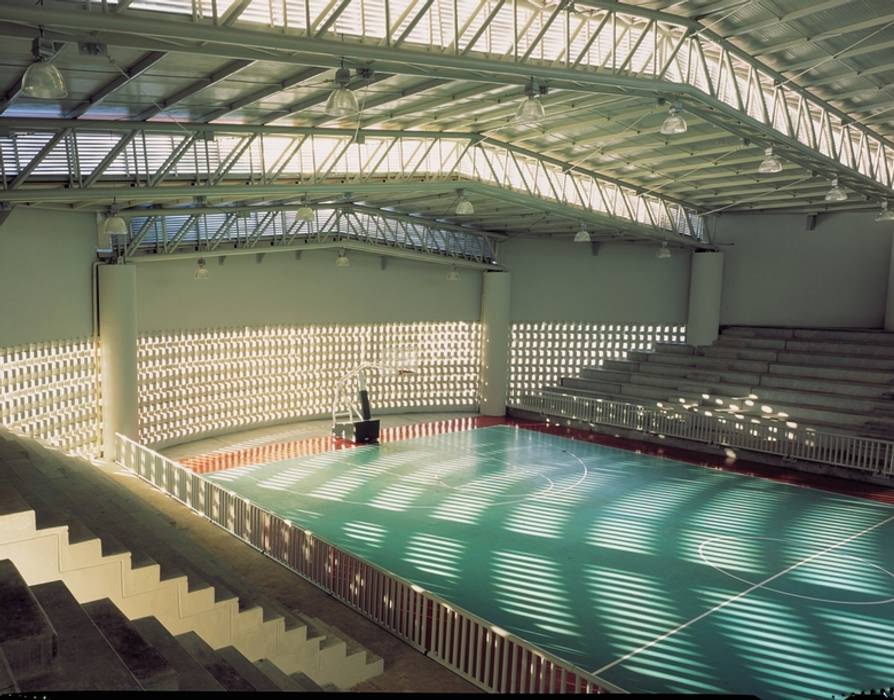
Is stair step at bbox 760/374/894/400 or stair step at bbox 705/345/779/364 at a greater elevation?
stair step at bbox 705/345/779/364

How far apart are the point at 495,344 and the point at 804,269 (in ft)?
47.4

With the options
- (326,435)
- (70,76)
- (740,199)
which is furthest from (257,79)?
(740,199)

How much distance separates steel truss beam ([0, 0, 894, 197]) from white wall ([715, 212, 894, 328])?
13664 millimetres

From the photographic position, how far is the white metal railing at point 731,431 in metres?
23.7

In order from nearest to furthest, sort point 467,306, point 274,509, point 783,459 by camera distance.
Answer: point 274,509 < point 783,459 < point 467,306

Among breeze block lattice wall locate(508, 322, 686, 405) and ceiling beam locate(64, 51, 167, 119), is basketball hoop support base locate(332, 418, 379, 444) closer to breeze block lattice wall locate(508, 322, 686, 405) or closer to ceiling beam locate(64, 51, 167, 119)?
breeze block lattice wall locate(508, 322, 686, 405)

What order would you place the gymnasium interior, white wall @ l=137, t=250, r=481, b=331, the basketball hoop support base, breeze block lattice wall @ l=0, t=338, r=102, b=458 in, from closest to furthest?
the gymnasium interior → breeze block lattice wall @ l=0, t=338, r=102, b=458 → white wall @ l=137, t=250, r=481, b=331 → the basketball hoop support base

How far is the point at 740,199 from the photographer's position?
3162 cm

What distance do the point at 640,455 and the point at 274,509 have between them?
44.5 feet

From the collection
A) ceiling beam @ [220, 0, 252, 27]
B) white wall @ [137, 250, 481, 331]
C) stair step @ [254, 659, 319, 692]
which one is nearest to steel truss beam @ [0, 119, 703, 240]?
ceiling beam @ [220, 0, 252, 27]

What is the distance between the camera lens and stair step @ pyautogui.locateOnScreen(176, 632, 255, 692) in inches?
273

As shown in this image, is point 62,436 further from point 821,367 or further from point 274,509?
point 821,367

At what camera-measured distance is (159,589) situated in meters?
9.75

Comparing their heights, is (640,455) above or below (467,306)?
below
